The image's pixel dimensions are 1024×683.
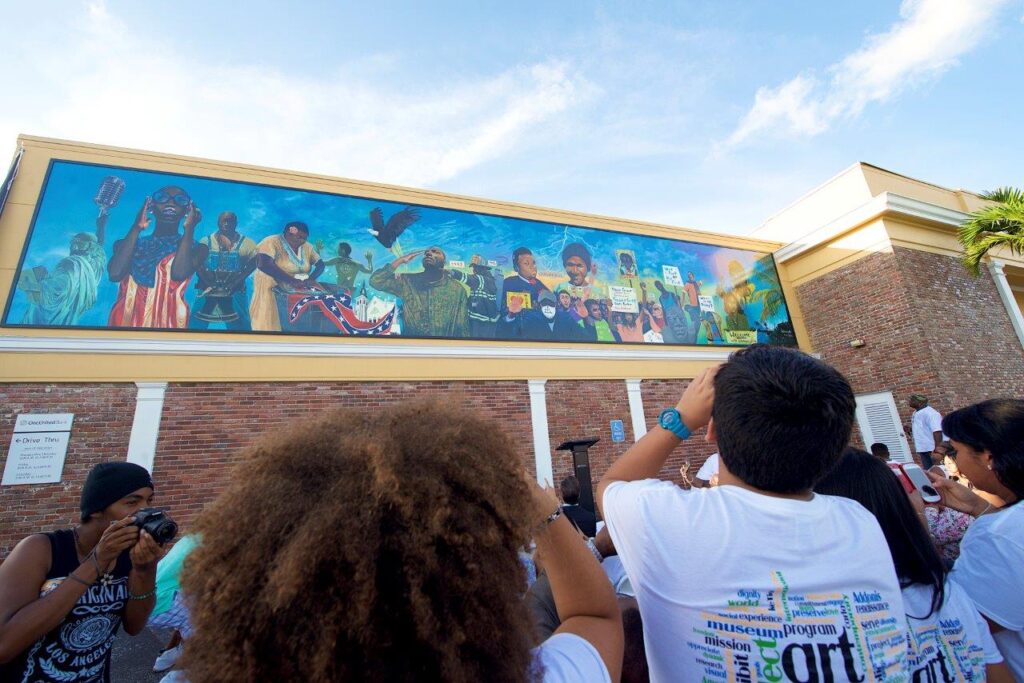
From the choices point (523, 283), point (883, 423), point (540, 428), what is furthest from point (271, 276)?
point (883, 423)

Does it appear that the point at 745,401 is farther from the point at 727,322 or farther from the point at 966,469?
the point at 727,322

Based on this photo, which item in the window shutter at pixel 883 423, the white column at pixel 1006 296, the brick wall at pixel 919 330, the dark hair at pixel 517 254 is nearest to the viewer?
the dark hair at pixel 517 254

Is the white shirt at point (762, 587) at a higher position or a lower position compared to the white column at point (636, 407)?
lower

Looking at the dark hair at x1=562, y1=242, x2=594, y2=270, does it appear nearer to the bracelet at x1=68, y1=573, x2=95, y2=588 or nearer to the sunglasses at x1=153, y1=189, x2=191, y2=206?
the sunglasses at x1=153, y1=189, x2=191, y2=206

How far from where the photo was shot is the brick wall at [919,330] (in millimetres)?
10641

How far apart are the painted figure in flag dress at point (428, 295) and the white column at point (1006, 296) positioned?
1391 cm

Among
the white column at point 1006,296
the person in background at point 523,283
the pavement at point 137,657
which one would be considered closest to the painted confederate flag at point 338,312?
the person in background at point 523,283

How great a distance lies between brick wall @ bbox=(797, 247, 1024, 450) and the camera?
10.6 m

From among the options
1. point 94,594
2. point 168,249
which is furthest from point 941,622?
point 168,249

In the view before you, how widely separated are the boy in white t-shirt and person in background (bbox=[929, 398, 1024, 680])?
0.85 metres

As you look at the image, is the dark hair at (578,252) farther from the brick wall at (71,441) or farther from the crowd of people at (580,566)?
the crowd of people at (580,566)

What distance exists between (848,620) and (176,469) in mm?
8260

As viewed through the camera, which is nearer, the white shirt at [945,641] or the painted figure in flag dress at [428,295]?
the white shirt at [945,641]

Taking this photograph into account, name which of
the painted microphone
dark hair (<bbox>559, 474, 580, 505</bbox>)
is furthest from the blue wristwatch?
the painted microphone
